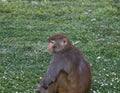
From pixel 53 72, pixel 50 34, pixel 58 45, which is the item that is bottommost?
pixel 50 34

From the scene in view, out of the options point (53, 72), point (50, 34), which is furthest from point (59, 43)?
point (50, 34)

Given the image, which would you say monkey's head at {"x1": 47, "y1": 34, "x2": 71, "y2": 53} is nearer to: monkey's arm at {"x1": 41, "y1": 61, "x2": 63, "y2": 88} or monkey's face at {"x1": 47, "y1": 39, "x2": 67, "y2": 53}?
monkey's face at {"x1": 47, "y1": 39, "x2": 67, "y2": 53}

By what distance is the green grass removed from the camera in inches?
354

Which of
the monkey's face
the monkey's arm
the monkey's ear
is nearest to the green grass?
the monkey's arm

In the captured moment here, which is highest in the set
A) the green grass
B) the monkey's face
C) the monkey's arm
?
the monkey's face

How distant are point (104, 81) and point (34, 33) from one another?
13.8 ft

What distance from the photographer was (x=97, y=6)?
16.6 meters

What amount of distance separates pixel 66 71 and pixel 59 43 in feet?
1.63

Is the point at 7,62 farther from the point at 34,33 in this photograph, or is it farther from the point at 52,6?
the point at 52,6

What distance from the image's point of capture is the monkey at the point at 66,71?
7.13m

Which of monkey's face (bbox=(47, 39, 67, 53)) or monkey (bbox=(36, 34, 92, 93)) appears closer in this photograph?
monkey (bbox=(36, 34, 92, 93))

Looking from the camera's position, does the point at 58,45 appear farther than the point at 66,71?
Yes

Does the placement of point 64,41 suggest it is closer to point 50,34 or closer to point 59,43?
point 59,43

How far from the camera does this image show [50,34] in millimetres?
12586
